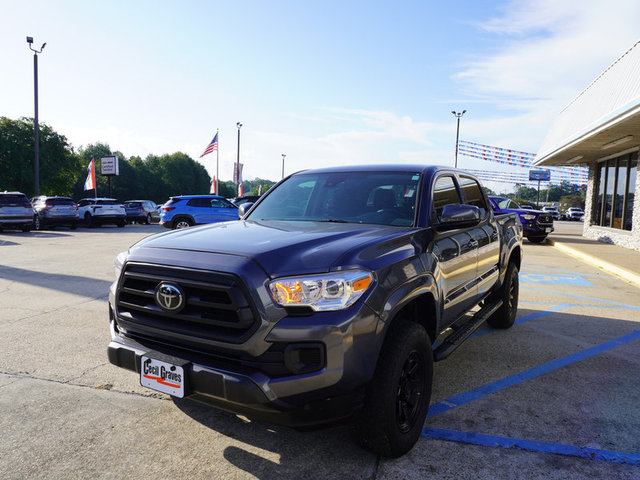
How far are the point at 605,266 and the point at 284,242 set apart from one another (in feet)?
34.9

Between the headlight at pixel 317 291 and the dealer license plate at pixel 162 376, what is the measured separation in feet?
2.16

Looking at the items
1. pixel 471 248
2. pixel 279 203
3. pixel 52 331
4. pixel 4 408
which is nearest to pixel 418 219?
pixel 471 248

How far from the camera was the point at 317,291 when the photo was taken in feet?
7.40

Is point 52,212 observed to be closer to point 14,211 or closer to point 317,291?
point 14,211

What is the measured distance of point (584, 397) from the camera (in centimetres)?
354

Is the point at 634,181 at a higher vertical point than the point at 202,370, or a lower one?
higher

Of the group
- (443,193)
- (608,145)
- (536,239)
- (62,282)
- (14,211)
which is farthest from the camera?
(14,211)

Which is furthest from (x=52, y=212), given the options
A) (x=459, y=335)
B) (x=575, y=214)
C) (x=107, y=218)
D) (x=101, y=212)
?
(x=575, y=214)

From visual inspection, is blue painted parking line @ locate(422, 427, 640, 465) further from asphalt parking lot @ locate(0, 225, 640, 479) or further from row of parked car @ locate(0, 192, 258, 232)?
row of parked car @ locate(0, 192, 258, 232)

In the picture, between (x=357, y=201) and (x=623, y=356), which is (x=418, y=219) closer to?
(x=357, y=201)

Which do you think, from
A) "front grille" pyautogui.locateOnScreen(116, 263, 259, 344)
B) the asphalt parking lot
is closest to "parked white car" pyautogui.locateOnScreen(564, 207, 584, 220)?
the asphalt parking lot

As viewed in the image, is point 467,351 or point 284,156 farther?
point 284,156

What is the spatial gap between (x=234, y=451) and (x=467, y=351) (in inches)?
109

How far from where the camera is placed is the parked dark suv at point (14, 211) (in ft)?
62.1
